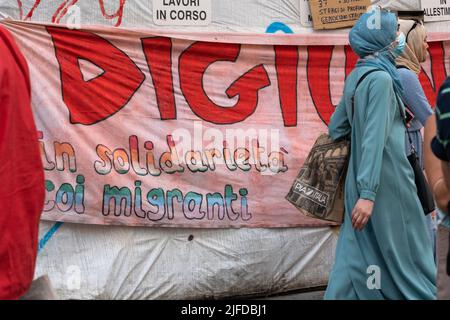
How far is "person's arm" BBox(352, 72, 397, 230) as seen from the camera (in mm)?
3715

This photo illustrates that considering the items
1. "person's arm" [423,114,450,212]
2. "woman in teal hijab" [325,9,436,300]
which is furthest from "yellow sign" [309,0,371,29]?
"person's arm" [423,114,450,212]

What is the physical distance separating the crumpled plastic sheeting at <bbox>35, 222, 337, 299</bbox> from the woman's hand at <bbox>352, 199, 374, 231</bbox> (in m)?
2.11

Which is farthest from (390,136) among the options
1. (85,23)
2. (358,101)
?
(85,23)

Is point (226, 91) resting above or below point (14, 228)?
above

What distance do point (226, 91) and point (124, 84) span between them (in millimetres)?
749

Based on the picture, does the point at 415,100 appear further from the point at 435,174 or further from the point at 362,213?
the point at 435,174

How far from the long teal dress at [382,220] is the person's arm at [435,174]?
97 cm

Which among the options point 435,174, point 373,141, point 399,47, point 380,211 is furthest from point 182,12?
point 435,174

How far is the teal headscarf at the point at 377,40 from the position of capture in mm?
4043

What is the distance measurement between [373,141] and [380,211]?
35 centimetres

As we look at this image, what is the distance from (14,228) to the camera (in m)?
2.44

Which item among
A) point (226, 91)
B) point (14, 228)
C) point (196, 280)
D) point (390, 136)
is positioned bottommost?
point (196, 280)
